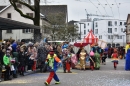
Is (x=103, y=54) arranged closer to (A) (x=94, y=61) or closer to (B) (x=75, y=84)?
(A) (x=94, y=61)

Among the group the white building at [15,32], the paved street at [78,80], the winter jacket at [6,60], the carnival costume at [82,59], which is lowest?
the paved street at [78,80]

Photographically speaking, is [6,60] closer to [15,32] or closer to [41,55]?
[41,55]

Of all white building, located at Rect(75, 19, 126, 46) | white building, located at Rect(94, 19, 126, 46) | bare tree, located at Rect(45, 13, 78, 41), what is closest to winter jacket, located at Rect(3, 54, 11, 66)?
bare tree, located at Rect(45, 13, 78, 41)

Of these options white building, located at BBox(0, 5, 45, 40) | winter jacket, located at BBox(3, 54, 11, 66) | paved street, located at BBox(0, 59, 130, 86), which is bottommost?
paved street, located at BBox(0, 59, 130, 86)

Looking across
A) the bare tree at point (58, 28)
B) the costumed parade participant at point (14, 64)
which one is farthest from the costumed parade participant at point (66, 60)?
the bare tree at point (58, 28)

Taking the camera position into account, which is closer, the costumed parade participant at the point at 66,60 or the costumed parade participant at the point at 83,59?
the costumed parade participant at the point at 66,60

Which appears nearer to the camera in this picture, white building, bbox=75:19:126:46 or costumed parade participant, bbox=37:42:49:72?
costumed parade participant, bbox=37:42:49:72

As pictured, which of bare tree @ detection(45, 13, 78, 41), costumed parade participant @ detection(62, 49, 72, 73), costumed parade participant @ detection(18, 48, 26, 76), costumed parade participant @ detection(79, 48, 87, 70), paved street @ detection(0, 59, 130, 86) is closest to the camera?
paved street @ detection(0, 59, 130, 86)

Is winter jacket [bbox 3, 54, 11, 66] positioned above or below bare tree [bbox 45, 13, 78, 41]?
below

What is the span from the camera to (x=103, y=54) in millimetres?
31828

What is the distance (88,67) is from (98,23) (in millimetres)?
101938

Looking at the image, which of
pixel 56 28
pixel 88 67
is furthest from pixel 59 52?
pixel 56 28

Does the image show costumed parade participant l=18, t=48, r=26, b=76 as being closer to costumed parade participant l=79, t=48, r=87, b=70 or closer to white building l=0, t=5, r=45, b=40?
costumed parade participant l=79, t=48, r=87, b=70

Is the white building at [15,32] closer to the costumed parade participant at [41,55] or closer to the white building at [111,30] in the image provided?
the costumed parade participant at [41,55]
